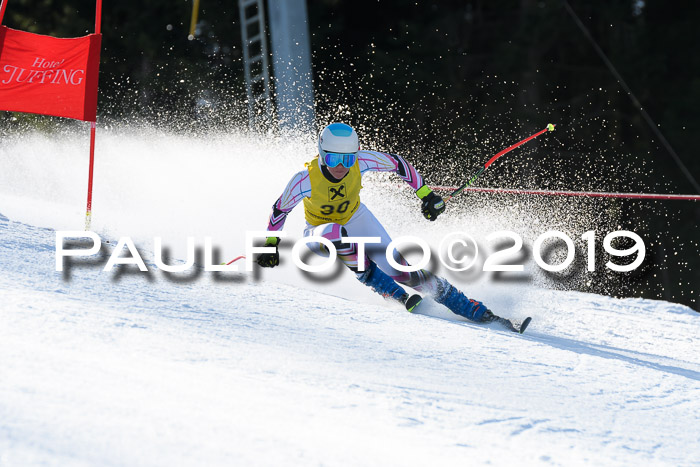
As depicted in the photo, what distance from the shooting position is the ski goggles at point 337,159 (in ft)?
14.9

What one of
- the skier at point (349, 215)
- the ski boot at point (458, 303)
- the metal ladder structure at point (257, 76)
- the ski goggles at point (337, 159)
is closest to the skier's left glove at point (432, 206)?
the skier at point (349, 215)

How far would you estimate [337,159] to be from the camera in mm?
4555

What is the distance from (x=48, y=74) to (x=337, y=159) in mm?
2452

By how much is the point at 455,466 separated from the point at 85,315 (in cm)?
183

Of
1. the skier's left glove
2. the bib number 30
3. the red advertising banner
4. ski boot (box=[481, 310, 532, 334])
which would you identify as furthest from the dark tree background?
ski boot (box=[481, 310, 532, 334])

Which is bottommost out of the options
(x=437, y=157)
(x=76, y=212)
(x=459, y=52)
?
(x=76, y=212)

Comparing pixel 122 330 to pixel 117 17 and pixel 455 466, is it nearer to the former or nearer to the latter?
pixel 455 466

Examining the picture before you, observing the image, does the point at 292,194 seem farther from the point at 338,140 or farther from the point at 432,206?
the point at 432,206

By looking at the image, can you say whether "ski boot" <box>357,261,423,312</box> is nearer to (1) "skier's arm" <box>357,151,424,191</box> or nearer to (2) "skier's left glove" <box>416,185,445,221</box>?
(2) "skier's left glove" <box>416,185,445,221</box>

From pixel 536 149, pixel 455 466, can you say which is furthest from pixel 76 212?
pixel 536 149

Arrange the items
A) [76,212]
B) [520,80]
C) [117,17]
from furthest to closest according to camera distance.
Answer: [520,80] → [117,17] → [76,212]

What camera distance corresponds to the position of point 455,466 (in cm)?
233

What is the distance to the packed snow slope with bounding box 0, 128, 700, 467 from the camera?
229 centimetres

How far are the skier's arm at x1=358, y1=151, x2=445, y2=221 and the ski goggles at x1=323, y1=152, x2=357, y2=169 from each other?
312 millimetres
